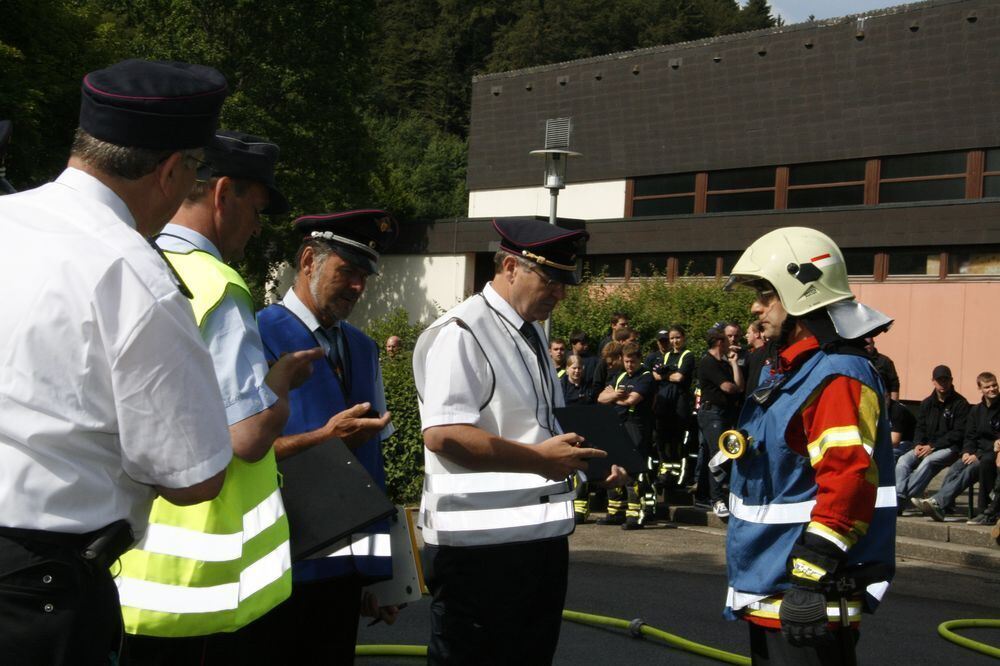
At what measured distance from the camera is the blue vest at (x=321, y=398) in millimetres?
3811

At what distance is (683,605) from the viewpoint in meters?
8.37

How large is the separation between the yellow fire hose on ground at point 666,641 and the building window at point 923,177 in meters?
24.8

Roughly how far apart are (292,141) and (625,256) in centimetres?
1123

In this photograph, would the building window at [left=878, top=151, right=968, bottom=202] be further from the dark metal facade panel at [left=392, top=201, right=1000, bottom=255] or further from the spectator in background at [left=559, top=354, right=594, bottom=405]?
the spectator in background at [left=559, top=354, right=594, bottom=405]

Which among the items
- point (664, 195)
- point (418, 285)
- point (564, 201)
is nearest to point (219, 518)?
point (664, 195)

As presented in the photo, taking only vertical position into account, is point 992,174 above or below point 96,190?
above

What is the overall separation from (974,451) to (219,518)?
11318 millimetres

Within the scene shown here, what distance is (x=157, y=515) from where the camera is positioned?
277 cm

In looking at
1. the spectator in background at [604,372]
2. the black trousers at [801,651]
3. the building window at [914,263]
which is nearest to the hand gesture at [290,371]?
the black trousers at [801,651]

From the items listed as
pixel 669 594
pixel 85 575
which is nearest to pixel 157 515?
pixel 85 575

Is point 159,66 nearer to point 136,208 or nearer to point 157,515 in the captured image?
point 136,208

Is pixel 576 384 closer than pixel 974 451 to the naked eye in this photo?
No

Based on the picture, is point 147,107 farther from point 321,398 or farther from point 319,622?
point 319,622

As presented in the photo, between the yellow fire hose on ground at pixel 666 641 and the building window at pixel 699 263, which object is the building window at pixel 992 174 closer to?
the building window at pixel 699 263
